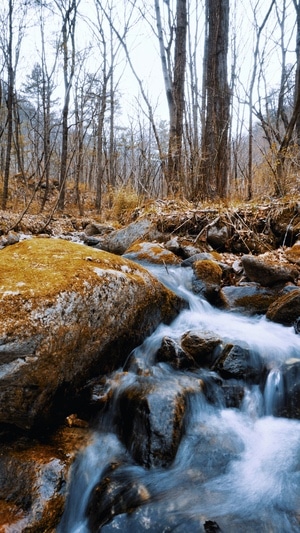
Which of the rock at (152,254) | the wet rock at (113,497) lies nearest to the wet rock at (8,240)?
the rock at (152,254)

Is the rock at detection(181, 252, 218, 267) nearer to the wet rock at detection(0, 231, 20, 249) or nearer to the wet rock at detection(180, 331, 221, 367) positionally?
the wet rock at detection(180, 331, 221, 367)

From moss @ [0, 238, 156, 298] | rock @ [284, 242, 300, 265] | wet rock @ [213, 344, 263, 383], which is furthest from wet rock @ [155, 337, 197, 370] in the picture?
rock @ [284, 242, 300, 265]

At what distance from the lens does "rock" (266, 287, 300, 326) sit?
3553 millimetres

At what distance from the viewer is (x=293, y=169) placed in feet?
23.8

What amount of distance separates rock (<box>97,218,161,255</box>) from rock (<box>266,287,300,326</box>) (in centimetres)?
319

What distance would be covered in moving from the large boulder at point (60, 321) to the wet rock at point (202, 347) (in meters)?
0.45

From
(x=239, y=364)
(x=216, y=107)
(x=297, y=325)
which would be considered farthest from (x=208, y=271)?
(x=216, y=107)

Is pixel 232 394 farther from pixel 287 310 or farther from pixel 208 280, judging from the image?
pixel 208 280

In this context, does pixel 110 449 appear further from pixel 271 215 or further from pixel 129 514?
pixel 271 215

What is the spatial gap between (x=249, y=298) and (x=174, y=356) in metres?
1.69

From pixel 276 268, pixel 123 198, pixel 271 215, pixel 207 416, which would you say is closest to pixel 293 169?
pixel 271 215

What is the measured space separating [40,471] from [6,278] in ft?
4.37

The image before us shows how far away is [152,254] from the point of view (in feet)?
17.8

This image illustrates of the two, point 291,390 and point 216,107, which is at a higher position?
point 216,107
